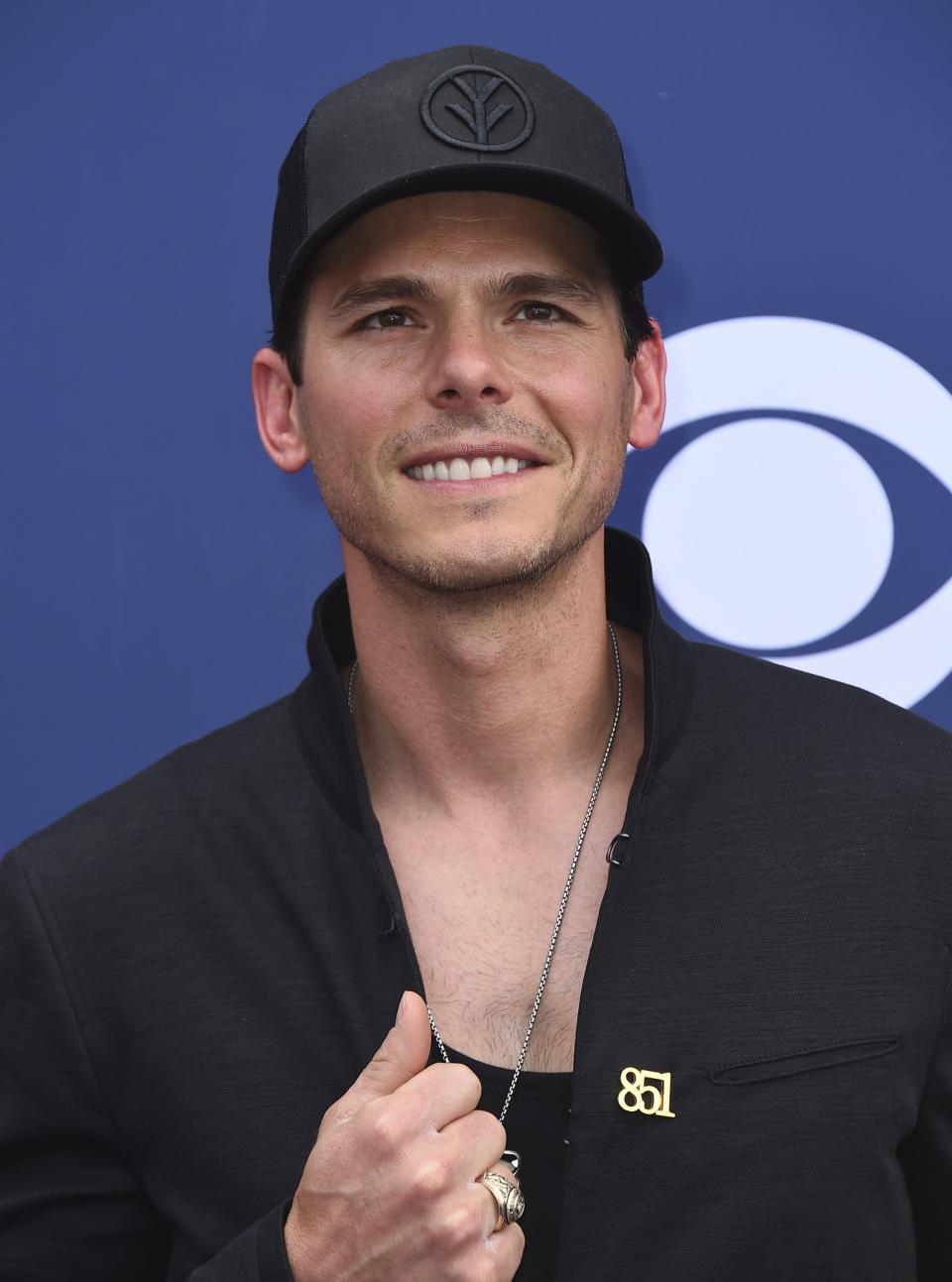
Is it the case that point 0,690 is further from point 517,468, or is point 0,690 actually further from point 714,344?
point 714,344

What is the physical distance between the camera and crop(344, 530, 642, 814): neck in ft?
5.07

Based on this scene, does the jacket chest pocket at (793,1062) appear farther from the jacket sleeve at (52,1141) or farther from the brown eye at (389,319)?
the brown eye at (389,319)

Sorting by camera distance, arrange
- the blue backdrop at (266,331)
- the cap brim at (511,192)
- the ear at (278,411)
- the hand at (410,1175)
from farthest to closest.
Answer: the blue backdrop at (266,331), the ear at (278,411), the cap brim at (511,192), the hand at (410,1175)

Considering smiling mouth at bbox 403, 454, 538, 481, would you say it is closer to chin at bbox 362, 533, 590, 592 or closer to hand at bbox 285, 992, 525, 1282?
chin at bbox 362, 533, 590, 592

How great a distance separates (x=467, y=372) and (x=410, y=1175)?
70 cm

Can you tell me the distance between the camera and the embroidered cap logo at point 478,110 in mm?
1461

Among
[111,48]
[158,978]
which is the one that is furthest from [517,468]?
[111,48]

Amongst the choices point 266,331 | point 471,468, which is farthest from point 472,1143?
point 266,331

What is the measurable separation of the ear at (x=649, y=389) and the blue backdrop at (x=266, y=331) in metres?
0.24

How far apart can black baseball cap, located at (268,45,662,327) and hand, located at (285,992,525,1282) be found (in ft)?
2.42

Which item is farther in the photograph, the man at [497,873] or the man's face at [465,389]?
the man's face at [465,389]

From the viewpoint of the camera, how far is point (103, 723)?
2037 millimetres

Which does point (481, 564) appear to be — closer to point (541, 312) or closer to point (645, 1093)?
point (541, 312)

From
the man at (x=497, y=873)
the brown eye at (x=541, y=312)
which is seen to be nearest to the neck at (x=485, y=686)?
the man at (x=497, y=873)
